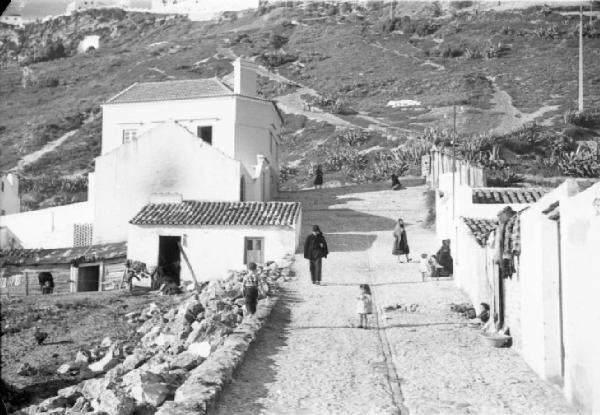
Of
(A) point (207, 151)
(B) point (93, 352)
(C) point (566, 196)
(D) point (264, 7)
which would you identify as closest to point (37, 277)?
(A) point (207, 151)

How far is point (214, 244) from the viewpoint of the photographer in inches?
998

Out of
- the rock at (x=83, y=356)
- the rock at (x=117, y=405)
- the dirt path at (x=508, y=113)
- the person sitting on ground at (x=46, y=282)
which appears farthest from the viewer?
the dirt path at (x=508, y=113)

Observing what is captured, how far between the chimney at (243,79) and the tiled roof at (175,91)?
479mm

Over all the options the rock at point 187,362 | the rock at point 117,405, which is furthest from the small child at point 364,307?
the rock at point 117,405

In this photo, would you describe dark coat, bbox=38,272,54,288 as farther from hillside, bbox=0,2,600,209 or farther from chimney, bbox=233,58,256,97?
hillside, bbox=0,2,600,209

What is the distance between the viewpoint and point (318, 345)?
40.3 ft

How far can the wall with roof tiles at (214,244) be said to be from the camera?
25031 mm

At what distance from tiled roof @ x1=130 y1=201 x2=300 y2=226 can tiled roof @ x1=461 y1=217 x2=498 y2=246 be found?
25.1 feet

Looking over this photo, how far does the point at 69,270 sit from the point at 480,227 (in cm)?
1600

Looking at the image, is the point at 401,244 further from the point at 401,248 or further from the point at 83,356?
the point at 83,356

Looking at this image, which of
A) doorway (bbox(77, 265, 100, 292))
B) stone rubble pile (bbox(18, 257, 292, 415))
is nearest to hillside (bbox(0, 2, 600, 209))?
doorway (bbox(77, 265, 100, 292))

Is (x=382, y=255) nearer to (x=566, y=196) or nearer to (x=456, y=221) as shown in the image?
(x=456, y=221)

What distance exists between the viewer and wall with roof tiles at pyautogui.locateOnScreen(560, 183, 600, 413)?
24.4 feet

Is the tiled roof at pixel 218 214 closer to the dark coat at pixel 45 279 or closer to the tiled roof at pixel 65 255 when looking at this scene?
the tiled roof at pixel 65 255
